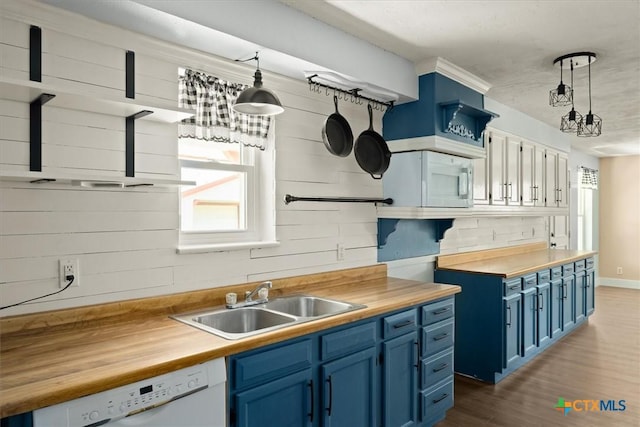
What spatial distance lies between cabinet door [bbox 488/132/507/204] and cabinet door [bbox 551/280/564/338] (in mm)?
992

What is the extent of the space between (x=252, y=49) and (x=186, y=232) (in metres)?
1.00

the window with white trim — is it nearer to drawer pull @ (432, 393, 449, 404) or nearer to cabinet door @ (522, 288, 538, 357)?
drawer pull @ (432, 393, 449, 404)

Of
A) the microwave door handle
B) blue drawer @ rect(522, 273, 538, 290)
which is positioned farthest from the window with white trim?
blue drawer @ rect(522, 273, 538, 290)

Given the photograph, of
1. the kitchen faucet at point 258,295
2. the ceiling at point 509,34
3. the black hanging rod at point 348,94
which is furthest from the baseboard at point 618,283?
the kitchen faucet at point 258,295

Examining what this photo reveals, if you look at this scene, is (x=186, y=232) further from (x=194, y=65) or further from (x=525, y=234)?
(x=525, y=234)

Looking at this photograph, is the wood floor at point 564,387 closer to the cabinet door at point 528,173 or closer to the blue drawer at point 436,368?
the blue drawer at point 436,368

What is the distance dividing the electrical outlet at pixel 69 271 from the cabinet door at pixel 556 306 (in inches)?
163

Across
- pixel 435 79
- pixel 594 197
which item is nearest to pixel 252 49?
pixel 435 79

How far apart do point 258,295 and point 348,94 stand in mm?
1459

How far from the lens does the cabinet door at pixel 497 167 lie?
4.40 metres

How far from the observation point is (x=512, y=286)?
11.9ft

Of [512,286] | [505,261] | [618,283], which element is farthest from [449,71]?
[618,283]

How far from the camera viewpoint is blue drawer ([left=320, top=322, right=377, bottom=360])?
210cm

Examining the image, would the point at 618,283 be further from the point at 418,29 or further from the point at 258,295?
the point at 258,295
